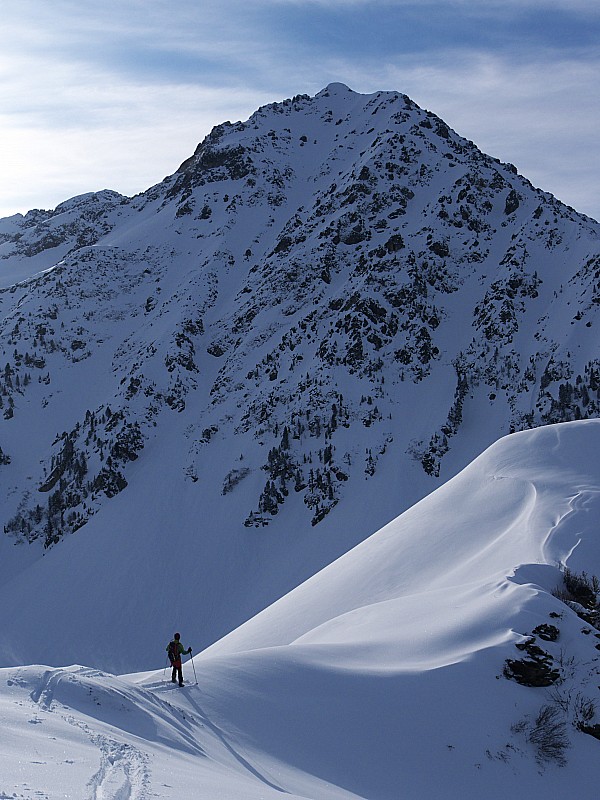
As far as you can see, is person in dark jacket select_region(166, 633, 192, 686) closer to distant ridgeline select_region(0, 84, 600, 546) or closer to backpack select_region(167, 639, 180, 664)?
backpack select_region(167, 639, 180, 664)

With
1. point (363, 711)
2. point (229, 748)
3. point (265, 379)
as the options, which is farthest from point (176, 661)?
point (265, 379)

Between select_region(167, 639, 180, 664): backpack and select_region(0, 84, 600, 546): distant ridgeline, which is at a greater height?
select_region(0, 84, 600, 546): distant ridgeline

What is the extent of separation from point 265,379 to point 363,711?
54.0m

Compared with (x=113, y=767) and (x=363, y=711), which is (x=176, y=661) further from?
(x=113, y=767)

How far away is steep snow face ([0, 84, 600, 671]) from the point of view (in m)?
50.4

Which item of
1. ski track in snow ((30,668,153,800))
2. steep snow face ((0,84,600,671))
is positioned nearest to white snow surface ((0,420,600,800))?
ski track in snow ((30,668,153,800))

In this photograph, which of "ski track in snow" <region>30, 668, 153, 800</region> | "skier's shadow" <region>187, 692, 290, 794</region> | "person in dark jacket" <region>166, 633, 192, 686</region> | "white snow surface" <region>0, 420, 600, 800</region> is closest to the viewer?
"ski track in snow" <region>30, 668, 153, 800</region>

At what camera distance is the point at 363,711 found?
12.4 metres

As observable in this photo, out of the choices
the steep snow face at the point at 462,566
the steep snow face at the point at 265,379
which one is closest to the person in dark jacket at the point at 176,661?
the steep snow face at the point at 462,566

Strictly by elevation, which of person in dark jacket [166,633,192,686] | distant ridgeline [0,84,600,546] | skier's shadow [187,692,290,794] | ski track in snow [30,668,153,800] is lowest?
skier's shadow [187,692,290,794]

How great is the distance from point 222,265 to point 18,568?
4645 cm

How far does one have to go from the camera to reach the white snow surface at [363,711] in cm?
854

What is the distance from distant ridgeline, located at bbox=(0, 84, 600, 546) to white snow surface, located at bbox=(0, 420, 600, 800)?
3483 centimetres

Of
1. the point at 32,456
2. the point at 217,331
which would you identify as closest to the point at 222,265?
the point at 217,331
